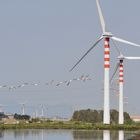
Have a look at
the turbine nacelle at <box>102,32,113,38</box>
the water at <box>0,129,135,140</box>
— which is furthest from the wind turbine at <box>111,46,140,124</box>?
the water at <box>0,129,135,140</box>

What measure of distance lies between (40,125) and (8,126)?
5.15 m

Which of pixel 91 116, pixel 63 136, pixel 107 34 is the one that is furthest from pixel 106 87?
pixel 91 116

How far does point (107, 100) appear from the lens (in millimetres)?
87188

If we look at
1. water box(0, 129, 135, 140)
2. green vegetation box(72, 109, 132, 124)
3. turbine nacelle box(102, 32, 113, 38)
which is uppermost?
turbine nacelle box(102, 32, 113, 38)

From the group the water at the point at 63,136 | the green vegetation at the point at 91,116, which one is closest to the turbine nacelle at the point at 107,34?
the water at the point at 63,136

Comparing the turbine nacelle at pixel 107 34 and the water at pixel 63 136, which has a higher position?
the turbine nacelle at pixel 107 34

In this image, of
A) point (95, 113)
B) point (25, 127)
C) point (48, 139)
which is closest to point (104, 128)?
point (25, 127)

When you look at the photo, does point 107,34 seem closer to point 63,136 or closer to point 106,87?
point 106,87

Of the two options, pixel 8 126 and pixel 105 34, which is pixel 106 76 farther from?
pixel 8 126

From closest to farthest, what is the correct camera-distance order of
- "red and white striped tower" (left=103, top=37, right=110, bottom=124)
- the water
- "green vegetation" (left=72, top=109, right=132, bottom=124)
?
the water
"red and white striped tower" (left=103, top=37, right=110, bottom=124)
"green vegetation" (left=72, top=109, right=132, bottom=124)

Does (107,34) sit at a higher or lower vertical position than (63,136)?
higher

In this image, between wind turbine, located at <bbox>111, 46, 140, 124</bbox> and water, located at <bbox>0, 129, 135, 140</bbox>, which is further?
wind turbine, located at <bbox>111, 46, 140, 124</bbox>

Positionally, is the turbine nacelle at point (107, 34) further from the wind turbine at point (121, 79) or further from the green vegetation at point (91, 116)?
the green vegetation at point (91, 116)

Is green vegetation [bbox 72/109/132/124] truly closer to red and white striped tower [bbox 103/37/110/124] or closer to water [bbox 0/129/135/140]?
A: red and white striped tower [bbox 103/37/110/124]
